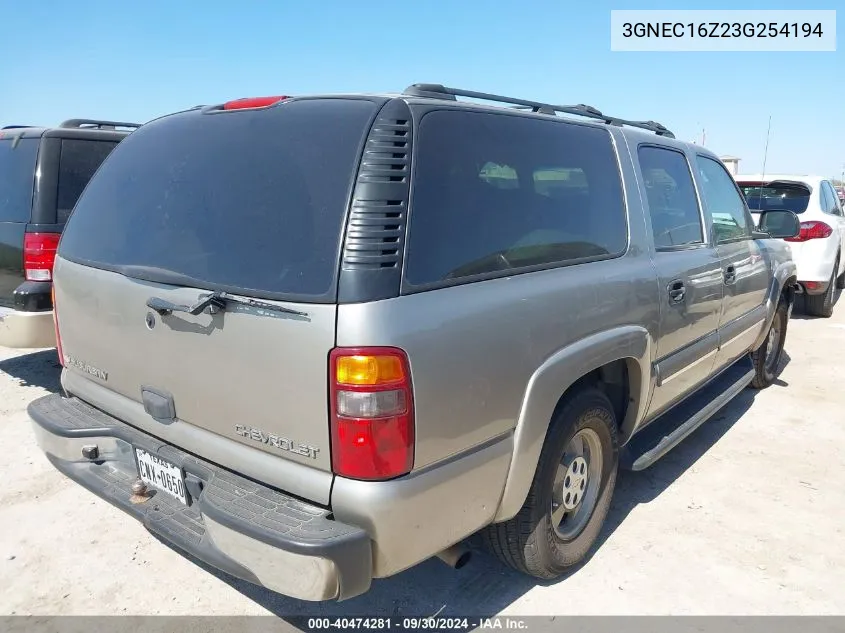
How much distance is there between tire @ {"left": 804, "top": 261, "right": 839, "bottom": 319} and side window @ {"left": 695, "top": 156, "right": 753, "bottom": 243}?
15.1ft

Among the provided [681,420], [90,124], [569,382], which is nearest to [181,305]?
[569,382]

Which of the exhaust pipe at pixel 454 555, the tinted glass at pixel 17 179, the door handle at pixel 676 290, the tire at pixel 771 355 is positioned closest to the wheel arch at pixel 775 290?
the tire at pixel 771 355

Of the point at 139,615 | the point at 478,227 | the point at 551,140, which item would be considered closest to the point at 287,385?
the point at 478,227

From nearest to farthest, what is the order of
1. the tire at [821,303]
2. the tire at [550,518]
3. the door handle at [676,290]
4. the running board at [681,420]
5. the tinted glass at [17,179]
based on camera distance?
1. the tire at [550,518]
2. the door handle at [676,290]
3. the running board at [681,420]
4. the tinted glass at [17,179]
5. the tire at [821,303]

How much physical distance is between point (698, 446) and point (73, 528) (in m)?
3.75

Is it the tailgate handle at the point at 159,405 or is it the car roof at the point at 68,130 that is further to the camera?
the car roof at the point at 68,130

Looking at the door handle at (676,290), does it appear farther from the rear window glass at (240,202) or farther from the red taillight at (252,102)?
the red taillight at (252,102)

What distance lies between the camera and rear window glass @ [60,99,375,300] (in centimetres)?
189

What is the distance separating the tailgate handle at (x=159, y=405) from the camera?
2.27 meters

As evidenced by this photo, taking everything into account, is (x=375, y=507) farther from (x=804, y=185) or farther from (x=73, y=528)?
(x=804, y=185)

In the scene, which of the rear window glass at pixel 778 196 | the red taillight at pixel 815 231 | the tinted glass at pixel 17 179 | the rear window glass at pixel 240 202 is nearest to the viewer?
the rear window glass at pixel 240 202

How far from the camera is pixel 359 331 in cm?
176

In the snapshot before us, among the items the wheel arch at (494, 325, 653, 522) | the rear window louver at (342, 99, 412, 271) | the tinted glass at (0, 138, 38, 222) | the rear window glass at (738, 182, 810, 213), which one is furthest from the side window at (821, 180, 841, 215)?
the tinted glass at (0, 138, 38, 222)

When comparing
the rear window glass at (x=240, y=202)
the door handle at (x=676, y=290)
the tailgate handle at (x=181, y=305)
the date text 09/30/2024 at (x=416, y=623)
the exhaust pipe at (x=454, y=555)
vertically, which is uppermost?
the rear window glass at (x=240, y=202)
